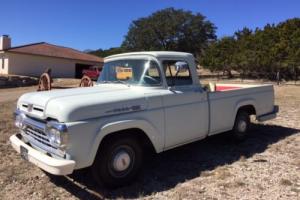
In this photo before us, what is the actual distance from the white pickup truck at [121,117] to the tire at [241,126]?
0.58 metres

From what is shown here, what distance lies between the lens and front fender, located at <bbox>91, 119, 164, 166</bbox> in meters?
4.57

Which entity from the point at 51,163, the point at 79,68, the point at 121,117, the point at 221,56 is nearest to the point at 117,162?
the point at 121,117

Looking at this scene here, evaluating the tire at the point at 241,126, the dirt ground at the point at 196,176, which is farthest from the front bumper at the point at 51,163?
the tire at the point at 241,126

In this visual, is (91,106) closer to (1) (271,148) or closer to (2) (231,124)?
(2) (231,124)

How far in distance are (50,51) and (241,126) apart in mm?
35974

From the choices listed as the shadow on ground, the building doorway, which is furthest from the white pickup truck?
the building doorway

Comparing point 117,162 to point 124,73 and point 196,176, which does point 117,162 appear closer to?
point 196,176

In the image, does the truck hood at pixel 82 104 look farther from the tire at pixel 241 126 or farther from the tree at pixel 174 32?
the tree at pixel 174 32

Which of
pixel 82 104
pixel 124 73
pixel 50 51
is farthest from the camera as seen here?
pixel 50 51

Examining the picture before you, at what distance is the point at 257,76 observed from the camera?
118 feet

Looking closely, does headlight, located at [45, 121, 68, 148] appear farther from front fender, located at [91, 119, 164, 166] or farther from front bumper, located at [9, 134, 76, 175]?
front fender, located at [91, 119, 164, 166]

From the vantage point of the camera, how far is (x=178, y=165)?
20.4 feet

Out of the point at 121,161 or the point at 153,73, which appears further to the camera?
the point at 153,73

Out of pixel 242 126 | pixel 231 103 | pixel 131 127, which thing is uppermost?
pixel 231 103
